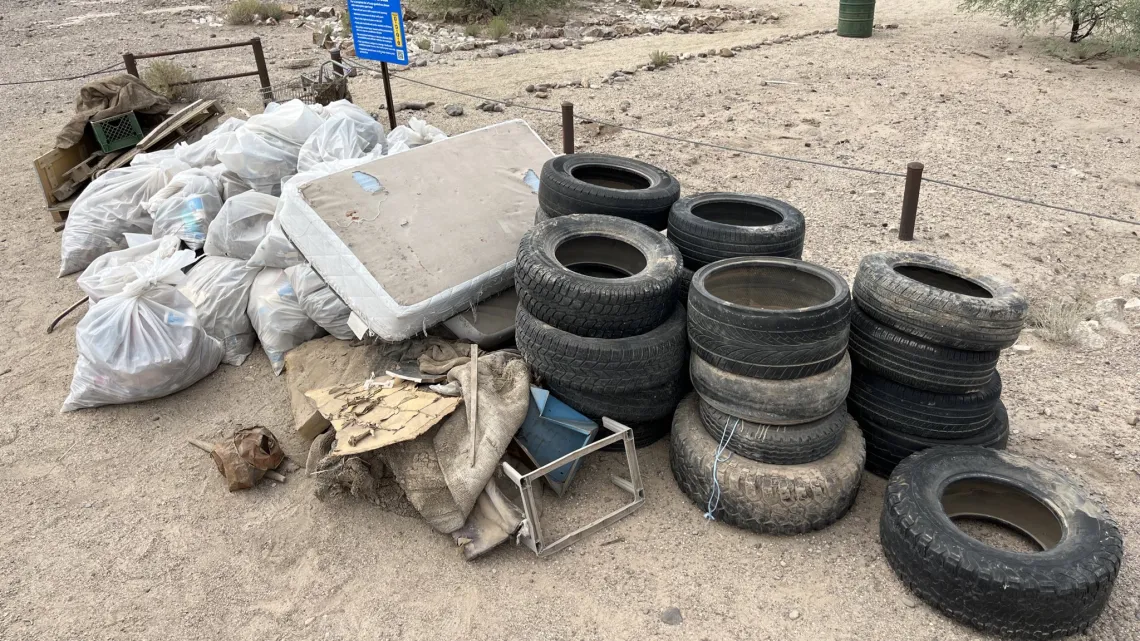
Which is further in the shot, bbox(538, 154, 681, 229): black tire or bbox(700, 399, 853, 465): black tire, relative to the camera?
bbox(538, 154, 681, 229): black tire

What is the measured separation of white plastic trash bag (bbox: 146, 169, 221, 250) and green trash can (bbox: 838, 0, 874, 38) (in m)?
11.5

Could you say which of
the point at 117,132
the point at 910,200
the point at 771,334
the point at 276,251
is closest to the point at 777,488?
the point at 771,334

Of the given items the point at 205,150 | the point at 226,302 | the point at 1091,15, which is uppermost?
the point at 1091,15

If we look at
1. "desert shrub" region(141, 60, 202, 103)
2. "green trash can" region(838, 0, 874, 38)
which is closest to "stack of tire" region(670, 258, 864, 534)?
"desert shrub" region(141, 60, 202, 103)

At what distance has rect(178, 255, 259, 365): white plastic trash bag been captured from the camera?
4.76m

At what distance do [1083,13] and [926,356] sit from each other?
37.3ft

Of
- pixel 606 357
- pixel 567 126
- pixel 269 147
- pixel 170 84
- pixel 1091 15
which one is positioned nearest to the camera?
pixel 606 357

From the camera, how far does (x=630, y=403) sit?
145 inches

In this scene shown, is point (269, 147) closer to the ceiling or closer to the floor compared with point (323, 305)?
closer to the ceiling

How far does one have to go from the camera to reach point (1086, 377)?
4.35 m

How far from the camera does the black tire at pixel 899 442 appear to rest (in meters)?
3.50

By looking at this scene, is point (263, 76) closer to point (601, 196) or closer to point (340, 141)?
point (340, 141)

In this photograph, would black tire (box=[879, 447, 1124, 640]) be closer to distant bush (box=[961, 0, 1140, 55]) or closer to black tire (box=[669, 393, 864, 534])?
black tire (box=[669, 393, 864, 534])

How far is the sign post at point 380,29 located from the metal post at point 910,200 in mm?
4477
